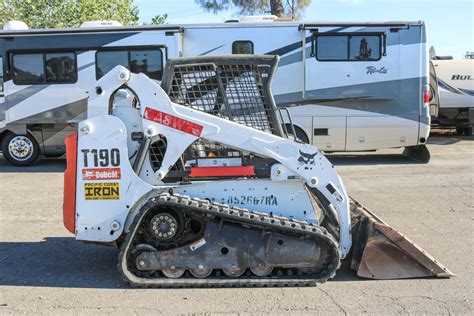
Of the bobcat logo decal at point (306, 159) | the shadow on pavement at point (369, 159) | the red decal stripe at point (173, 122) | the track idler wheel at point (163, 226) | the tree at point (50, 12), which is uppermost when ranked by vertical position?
the tree at point (50, 12)

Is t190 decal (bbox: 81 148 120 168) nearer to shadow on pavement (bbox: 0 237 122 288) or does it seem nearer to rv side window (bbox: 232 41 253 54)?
shadow on pavement (bbox: 0 237 122 288)

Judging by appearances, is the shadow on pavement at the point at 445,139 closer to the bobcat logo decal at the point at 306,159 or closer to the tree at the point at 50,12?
the bobcat logo decal at the point at 306,159

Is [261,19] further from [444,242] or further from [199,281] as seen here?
[199,281]

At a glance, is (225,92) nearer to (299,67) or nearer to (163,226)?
(163,226)

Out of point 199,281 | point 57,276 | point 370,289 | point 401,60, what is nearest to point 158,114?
point 199,281

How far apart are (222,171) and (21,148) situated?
884 cm

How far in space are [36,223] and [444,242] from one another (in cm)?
519

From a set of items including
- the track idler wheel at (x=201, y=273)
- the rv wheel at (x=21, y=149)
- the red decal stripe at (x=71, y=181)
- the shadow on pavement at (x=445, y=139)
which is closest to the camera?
the track idler wheel at (x=201, y=273)

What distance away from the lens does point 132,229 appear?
4305mm

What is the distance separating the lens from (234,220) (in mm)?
4395

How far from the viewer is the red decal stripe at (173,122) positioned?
4445mm

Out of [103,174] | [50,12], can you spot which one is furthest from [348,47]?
[50,12]

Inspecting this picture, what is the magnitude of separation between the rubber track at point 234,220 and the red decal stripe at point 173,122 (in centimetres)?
59

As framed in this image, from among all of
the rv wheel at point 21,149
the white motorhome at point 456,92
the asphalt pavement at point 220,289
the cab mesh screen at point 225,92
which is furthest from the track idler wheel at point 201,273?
the white motorhome at point 456,92
